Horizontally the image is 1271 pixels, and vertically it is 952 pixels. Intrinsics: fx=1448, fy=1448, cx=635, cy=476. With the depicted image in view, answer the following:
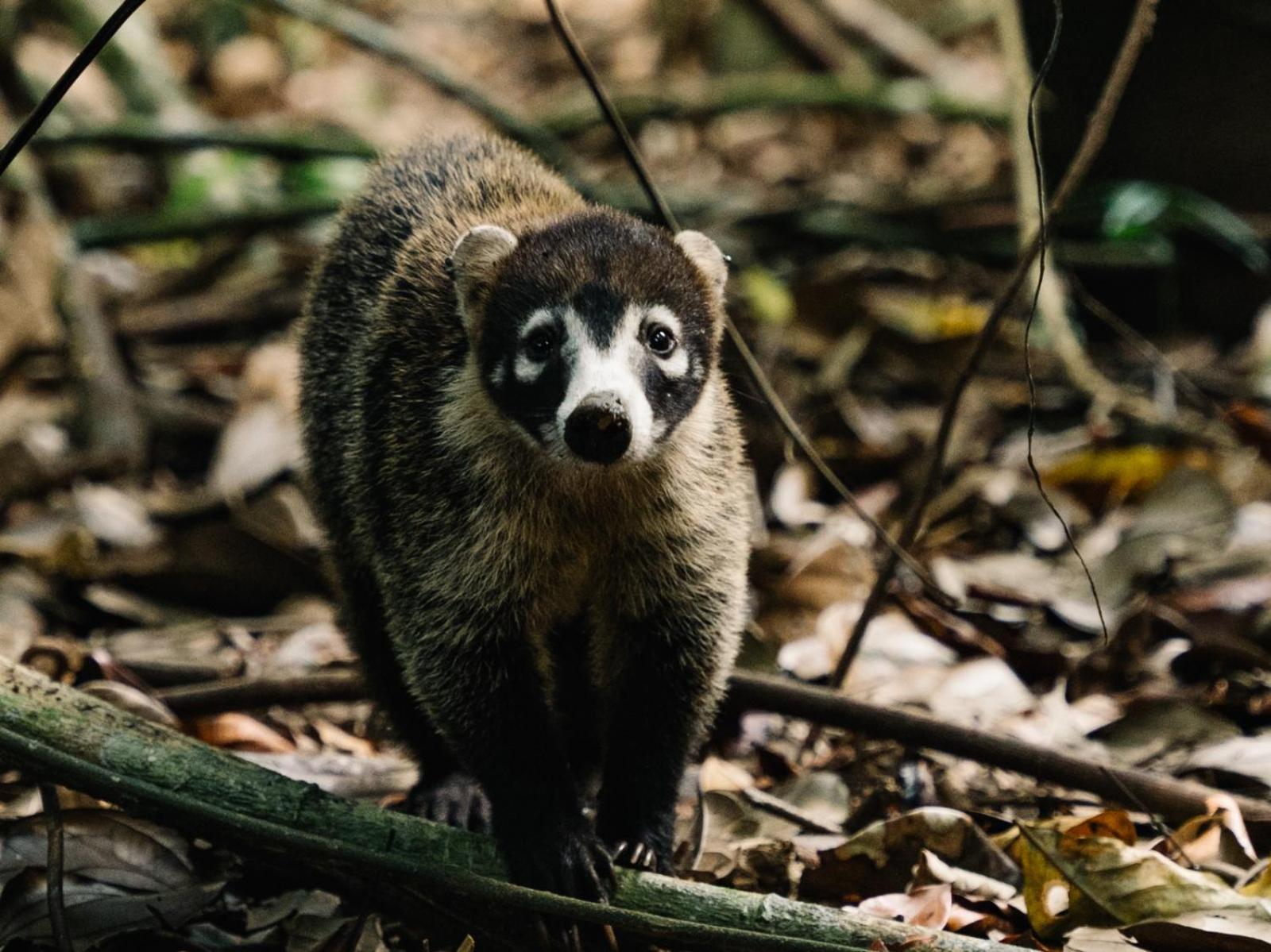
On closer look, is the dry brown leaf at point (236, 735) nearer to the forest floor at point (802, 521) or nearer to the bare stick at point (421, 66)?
the forest floor at point (802, 521)

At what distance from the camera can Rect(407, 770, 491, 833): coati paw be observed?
4664mm

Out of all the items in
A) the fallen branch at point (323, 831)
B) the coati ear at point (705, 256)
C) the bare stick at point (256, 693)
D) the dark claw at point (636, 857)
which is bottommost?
the fallen branch at point (323, 831)

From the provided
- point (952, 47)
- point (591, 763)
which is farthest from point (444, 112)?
point (591, 763)

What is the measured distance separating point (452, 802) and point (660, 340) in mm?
1718

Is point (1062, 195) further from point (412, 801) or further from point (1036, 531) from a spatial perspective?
point (412, 801)

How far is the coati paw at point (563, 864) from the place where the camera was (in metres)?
3.81

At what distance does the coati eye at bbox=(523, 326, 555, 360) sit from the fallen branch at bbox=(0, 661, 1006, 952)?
Answer: 4.25 feet

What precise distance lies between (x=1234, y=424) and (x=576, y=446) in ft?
12.2

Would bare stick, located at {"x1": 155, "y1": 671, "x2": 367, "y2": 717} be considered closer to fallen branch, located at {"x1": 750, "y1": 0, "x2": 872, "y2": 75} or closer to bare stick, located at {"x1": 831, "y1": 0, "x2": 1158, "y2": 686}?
bare stick, located at {"x1": 831, "y1": 0, "x2": 1158, "y2": 686}

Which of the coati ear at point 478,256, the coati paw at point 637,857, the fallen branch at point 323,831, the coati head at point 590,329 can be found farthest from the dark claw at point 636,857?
the coati ear at point 478,256

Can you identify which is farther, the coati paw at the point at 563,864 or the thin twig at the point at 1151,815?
the thin twig at the point at 1151,815

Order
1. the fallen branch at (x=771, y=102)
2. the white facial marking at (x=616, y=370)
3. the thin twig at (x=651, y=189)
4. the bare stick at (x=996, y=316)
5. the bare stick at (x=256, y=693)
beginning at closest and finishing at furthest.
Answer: the white facial marking at (x=616, y=370), the thin twig at (x=651, y=189), the bare stick at (x=996, y=316), the bare stick at (x=256, y=693), the fallen branch at (x=771, y=102)

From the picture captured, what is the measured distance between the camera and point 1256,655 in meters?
5.23

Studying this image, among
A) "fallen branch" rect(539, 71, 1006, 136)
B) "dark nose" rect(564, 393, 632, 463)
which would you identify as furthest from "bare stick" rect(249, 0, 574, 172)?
"dark nose" rect(564, 393, 632, 463)
